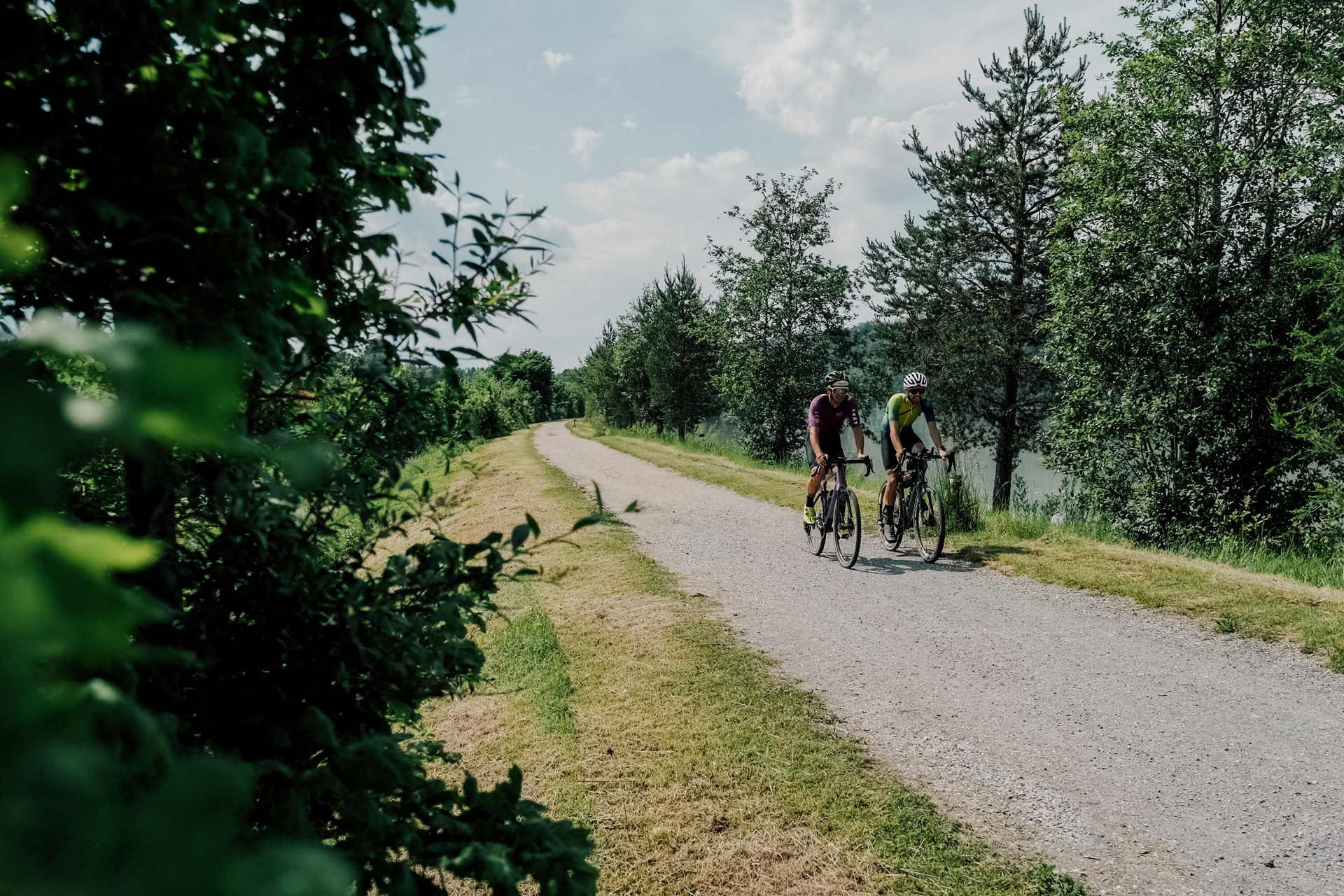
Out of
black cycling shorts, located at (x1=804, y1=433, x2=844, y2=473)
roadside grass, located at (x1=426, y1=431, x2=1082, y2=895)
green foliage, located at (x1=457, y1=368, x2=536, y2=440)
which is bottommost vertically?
roadside grass, located at (x1=426, y1=431, x2=1082, y2=895)

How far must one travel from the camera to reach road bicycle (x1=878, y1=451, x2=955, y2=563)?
917cm

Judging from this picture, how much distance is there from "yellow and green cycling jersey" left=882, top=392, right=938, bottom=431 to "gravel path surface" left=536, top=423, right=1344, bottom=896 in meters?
1.86

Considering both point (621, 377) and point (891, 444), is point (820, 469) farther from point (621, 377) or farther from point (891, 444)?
point (621, 377)

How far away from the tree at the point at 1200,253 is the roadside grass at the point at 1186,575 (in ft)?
13.1

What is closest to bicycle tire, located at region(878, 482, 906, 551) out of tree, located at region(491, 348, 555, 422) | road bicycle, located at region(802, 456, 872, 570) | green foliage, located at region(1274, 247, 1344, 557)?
road bicycle, located at region(802, 456, 872, 570)

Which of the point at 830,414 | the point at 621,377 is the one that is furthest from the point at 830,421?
the point at 621,377

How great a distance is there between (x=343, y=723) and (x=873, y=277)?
2791cm

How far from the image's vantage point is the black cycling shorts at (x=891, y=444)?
9.43 metres

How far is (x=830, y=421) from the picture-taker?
9.55m

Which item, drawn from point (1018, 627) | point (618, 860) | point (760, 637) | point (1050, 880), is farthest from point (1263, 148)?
point (618, 860)

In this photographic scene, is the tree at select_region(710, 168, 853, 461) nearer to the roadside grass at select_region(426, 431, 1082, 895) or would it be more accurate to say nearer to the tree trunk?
the tree trunk

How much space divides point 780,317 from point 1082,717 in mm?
22997

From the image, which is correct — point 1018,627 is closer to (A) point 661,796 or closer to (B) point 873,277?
(A) point 661,796

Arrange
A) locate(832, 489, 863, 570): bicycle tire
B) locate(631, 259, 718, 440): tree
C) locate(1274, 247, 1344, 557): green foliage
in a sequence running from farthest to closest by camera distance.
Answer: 1. locate(631, 259, 718, 440): tree
2. locate(1274, 247, 1344, 557): green foliage
3. locate(832, 489, 863, 570): bicycle tire
